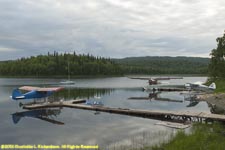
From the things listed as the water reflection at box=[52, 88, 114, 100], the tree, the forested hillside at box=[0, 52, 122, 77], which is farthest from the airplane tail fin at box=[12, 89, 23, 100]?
the forested hillside at box=[0, 52, 122, 77]

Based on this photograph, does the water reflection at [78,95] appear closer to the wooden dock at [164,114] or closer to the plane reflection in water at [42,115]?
the plane reflection in water at [42,115]

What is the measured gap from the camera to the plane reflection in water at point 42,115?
84.6 ft

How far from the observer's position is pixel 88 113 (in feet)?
94.0

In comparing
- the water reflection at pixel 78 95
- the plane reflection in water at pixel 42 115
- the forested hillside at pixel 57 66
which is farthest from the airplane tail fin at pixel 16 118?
the forested hillside at pixel 57 66

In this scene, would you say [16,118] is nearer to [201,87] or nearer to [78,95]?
[78,95]

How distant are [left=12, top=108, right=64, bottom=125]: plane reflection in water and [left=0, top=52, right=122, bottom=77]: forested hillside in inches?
3614

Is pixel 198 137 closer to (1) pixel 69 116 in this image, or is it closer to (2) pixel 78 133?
(2) pixel 78 133

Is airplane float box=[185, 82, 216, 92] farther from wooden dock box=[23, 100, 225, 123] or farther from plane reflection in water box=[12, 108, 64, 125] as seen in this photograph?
plane reflection in water box=[12, 108, 64, 125]

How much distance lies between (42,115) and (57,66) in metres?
97.2

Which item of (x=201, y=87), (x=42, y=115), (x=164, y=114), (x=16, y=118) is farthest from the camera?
(x=201, y=87)

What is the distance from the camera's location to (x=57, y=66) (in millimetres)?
123500

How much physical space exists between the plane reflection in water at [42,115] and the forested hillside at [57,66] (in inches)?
3614

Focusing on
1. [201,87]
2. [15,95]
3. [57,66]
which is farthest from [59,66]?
[15,95]

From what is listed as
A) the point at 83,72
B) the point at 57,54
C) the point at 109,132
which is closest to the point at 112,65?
the point at 83,72
